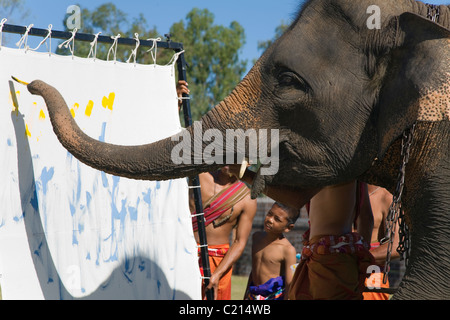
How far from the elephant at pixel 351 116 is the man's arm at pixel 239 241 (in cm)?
231

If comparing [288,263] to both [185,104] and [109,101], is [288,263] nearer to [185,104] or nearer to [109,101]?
[185,104]

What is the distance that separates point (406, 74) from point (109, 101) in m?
1.76

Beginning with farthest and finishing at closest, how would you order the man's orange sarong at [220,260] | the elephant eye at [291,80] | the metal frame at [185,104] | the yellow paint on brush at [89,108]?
the man's orange sarong at [220,260] < the metal frame at [185,104] < the yellow paint on brush at [89,108] < the elephant eye at [291,80]

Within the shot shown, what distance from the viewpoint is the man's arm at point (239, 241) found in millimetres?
4861

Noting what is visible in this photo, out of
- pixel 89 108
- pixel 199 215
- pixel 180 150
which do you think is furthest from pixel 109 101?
pixel 180 150

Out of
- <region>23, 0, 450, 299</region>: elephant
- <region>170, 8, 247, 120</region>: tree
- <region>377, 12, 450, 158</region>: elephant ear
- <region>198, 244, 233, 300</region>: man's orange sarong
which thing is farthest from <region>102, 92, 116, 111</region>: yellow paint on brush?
<region>170, 8, 247, 120</region>: tree

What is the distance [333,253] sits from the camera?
10.2ft

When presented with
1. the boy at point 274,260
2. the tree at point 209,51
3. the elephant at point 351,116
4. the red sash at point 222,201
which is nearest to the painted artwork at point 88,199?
the elephant at point 351,116

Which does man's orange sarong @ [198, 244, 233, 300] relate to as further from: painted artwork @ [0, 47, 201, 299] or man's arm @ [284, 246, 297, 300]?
painted artwork @ [0, 47, 201, 299]

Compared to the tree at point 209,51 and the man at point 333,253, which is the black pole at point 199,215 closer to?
the man at point 333,253

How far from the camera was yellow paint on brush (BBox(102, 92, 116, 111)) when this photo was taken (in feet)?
11.2

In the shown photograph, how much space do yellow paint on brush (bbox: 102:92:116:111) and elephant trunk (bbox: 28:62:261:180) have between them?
0.89 metres

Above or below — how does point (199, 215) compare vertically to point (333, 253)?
above
